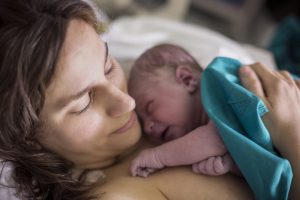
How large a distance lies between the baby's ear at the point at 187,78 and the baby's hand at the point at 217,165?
0.81ft

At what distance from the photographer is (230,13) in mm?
2701

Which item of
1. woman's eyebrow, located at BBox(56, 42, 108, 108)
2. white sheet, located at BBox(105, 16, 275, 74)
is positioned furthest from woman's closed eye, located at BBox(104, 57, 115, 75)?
white sheet, located at BBox(105, 16, 275, 74)

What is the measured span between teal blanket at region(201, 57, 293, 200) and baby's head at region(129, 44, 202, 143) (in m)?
0.11

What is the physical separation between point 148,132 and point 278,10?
6.76 feet

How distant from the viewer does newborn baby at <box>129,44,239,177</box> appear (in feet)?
2.89

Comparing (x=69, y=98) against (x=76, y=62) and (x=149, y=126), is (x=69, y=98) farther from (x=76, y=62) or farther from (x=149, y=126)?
(x=149, y=126)

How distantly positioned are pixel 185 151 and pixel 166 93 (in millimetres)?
212

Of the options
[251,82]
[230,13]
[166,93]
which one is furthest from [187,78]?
[230,13]

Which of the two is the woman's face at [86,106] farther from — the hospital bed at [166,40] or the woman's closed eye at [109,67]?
the hospital bed at [166,40]

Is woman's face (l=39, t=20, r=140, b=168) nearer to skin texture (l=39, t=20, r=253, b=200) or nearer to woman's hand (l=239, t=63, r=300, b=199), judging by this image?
skin texture (l=39, t=20, r=253, b=200)

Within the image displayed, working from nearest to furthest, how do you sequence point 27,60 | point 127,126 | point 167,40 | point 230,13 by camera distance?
point 27,60 < point 127,126 < point 167,40 < point 230,13

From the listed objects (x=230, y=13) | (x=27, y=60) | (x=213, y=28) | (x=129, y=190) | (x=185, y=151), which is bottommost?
(x=213, y=28)

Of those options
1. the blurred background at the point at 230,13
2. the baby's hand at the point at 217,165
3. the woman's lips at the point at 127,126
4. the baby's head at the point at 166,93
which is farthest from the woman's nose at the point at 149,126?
the blurred background at the point at 230,13

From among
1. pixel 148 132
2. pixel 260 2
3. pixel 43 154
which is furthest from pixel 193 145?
pixel 260 2
